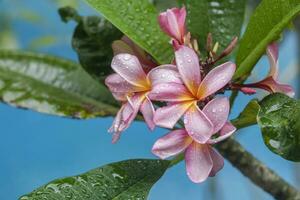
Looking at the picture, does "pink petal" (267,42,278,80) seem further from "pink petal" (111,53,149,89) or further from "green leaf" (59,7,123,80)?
"green leaf" (59,7,123,80)

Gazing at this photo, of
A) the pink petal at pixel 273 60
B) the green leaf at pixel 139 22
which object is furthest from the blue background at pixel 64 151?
the pink petal at pixel 273 60

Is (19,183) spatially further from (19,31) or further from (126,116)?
(126,116)

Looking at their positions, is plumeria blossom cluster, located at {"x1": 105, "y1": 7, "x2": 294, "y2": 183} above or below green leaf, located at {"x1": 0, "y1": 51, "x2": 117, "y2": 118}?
above

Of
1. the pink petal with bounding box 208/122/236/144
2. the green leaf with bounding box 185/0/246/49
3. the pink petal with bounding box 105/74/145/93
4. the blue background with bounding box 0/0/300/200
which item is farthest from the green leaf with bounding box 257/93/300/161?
the blue background with bounding box 0/0/300/200

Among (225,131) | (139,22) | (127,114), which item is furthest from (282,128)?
(139,22)

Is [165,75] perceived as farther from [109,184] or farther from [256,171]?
[256,171]
